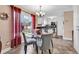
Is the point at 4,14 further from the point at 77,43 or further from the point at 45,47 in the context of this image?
the point at 77,43

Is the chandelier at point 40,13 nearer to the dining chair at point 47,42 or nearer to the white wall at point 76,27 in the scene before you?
the dining chair at point 47,42

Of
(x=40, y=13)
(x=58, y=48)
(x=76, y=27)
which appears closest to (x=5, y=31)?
(x=40, y=13)

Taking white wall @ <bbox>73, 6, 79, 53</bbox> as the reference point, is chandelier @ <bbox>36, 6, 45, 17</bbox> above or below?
above

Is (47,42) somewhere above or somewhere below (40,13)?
below

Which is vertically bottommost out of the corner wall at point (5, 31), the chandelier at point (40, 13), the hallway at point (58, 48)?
the hallway at point (58, 48)

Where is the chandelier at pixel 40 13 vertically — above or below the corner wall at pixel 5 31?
above

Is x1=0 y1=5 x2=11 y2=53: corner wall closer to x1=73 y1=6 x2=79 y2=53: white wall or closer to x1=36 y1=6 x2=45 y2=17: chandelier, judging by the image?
x1=36 y1=6 x2=45 y2=17: chandelier

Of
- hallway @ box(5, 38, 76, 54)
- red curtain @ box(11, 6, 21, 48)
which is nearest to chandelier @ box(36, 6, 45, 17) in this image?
red curtain @ box(11, 6, 21, 48)

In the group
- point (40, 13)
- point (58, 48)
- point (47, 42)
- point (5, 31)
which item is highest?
point (40, 13)

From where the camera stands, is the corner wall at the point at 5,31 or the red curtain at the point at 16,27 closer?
the corner wall at the point at 5,31

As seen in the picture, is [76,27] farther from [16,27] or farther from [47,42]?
[16,27]

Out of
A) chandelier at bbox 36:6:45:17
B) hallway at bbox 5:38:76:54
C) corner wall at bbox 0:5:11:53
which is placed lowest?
hallway at bbox 5:38:76:54

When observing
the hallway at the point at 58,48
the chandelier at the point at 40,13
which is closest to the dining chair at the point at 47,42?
the hallway at the point at 58,48

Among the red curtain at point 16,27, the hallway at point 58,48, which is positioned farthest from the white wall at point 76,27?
the red curtain at point 16,27
